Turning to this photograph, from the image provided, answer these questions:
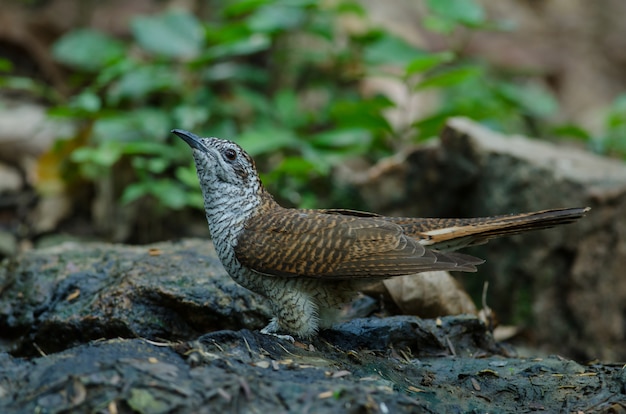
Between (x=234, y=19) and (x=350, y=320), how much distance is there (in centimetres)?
673

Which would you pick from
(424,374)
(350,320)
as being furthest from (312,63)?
(424,374)

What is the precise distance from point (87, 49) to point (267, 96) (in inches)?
94.5

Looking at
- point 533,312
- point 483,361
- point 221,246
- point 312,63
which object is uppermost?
point 312,63

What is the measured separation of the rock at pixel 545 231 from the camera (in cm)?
657

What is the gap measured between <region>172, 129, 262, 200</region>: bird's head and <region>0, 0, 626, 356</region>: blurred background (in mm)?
2330

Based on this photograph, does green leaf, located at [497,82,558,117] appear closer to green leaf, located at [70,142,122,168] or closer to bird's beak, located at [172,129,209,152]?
green leaf, located at [70,142,122,168]

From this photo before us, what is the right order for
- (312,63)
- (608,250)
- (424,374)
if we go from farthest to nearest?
1. (312,63)
2. (608,250)
3. (424,374)

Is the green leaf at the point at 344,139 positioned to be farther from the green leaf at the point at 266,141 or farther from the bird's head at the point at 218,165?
the bird's head at the point at 218,165

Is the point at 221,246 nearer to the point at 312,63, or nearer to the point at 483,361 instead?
the point at 483,361

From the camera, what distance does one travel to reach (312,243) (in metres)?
4.08

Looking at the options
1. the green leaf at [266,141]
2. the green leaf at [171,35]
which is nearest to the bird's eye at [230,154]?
the green leaf at [266,141]

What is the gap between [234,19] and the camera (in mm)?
10281

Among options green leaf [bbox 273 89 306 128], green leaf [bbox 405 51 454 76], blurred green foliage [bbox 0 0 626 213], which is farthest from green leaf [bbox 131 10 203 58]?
green leaf [bbox 405 51 454 76]

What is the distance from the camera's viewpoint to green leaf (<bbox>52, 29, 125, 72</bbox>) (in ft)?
28.8
